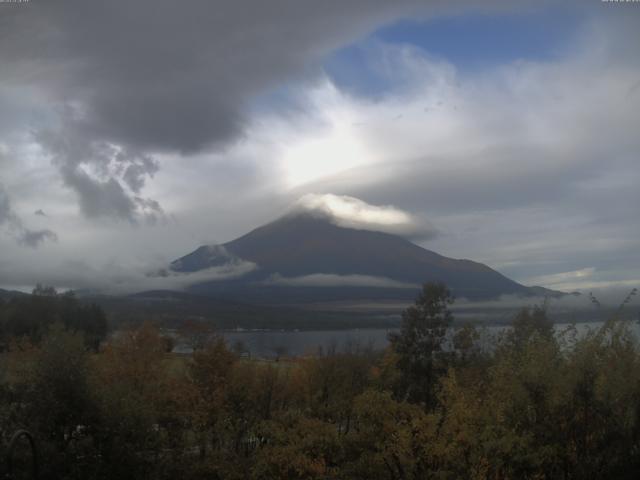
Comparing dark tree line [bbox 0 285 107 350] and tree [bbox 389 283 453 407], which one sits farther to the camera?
dark tree line [bbox 0 285 107 350]

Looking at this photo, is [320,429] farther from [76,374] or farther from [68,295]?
[68,295]

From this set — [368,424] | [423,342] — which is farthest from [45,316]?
[368,424]

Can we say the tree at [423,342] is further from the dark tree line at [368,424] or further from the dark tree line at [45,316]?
the dark tree line at [45,316]

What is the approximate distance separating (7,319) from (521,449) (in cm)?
7580

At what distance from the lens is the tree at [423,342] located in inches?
1740

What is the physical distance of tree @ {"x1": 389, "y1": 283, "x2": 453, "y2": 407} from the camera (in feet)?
145

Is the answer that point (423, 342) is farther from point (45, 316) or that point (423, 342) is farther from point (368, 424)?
point (45, 316)

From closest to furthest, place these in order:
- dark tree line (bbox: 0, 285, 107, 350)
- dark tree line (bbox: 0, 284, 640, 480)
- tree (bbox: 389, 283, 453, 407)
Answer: dark tree line (bbox: 0, 284, 640, 480) < tree (bbox: 389, 283, 453, 407) < dark tree line (bbox: 0, 285, 107, 350)

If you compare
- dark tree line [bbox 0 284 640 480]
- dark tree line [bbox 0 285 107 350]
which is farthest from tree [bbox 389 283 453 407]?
dark tree line [bbox 0 285 107 350]

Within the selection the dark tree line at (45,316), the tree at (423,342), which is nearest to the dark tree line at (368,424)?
the tree at (423,342)

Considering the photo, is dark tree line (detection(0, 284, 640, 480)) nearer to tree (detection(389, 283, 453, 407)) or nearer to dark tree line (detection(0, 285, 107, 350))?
tree (detection(389, 283, 453, 407))

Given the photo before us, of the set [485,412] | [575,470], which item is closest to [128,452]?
[485,412]

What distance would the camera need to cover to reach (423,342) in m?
45.5

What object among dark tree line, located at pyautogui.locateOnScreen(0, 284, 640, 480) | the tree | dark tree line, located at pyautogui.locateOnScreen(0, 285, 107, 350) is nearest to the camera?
dark tree line, located at pyautogui.locateOnScreen(0, 284, 640, 480)
